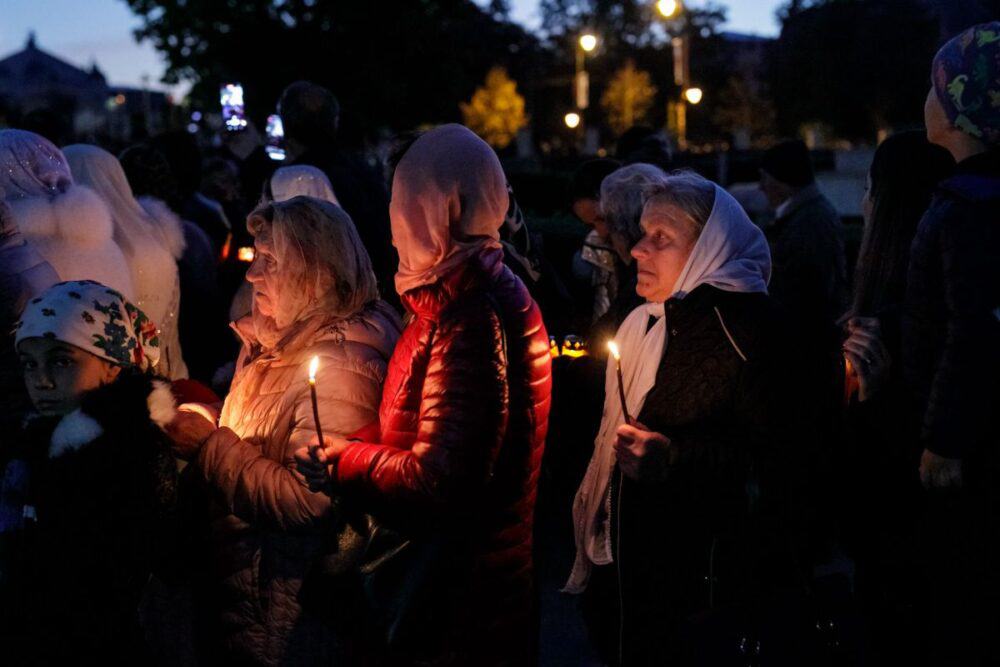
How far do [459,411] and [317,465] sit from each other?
393 mm

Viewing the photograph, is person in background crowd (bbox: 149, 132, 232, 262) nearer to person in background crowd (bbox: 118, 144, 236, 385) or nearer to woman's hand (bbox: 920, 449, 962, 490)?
person in background crowd (bbox: 118, 144, 236, 385)

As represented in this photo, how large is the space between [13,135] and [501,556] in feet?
10.1

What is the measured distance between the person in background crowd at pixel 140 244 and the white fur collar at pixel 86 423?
2.36 metres

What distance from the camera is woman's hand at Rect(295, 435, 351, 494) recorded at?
8.55 feet

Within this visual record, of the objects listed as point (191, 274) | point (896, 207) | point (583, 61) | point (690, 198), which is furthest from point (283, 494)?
point (583, 61)

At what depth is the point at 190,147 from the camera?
27.6ft

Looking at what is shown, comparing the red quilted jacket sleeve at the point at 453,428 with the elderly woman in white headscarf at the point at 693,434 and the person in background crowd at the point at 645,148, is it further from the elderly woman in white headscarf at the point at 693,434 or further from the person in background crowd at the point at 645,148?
the person in background crowd at the point at 645,148

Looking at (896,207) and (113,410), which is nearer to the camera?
(113,410)

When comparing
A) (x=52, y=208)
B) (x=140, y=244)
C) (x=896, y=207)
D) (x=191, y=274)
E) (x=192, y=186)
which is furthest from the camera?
(x=192, y=186)

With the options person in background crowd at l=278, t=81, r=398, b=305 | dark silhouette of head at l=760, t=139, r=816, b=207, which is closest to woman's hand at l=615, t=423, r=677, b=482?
person in background crowd at l=278, t=81, r=398, b=305

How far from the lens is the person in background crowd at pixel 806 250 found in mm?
6328

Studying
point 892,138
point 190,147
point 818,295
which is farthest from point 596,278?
point 190,147

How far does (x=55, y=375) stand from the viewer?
3.15m

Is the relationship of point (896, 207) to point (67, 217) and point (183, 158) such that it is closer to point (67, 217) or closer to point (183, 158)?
point (67, 217)
